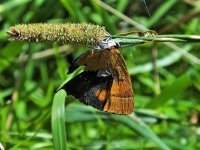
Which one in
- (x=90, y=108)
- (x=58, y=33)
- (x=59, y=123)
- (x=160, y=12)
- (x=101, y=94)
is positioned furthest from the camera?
(x=160, y=12)

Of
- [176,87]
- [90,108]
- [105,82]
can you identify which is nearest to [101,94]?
[105,82]

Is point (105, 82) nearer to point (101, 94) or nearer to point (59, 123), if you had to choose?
point (101, 94)

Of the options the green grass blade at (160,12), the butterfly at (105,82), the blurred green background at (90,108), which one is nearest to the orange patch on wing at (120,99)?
the butterfly at (105,82)

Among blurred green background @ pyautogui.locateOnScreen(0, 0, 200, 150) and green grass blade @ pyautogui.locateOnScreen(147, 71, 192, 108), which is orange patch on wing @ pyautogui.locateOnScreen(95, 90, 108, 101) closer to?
blurred green background @ pyautogui.locateOnScreen(0, 0, 200, 150)

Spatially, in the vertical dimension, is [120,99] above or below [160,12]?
below

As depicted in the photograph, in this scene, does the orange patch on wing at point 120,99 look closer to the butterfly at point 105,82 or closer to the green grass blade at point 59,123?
the butterfly at point 105,82

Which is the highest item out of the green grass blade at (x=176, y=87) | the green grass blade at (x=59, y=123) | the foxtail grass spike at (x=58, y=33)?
the green grass blade at (x=176, y=87)

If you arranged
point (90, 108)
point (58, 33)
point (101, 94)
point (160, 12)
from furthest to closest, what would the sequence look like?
point (160, 12)
point (90, 108)
point (101, 94)
point (58, 33)
